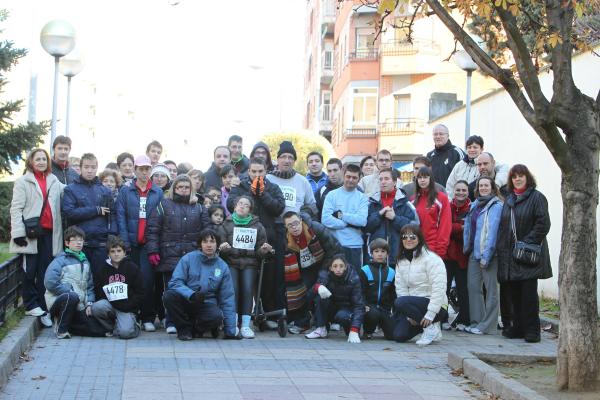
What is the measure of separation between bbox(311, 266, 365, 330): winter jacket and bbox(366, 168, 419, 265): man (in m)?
1.01

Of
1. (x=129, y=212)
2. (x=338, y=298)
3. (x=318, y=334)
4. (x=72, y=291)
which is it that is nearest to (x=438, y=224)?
(x=338, y=298)

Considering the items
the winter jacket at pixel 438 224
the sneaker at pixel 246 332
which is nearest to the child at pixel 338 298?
the sneaker at pixel 246 332

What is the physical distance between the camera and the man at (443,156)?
49.7 ft

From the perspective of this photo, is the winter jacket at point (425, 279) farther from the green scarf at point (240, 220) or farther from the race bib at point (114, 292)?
the race bib at point (114, 292)

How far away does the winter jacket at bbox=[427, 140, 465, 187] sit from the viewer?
1516 centimetres

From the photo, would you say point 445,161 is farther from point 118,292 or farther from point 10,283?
point 10,283

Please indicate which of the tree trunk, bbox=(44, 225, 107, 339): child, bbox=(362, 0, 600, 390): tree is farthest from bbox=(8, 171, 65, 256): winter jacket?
the tree trunk

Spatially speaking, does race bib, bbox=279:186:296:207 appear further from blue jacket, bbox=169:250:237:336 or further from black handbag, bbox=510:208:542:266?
black handbag, bbox=510:208:542:266

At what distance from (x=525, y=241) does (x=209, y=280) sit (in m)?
3.92

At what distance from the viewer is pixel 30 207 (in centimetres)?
1278

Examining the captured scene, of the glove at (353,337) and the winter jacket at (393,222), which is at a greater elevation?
the winter jacket at (393,222)

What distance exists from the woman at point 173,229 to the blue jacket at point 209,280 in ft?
1.69

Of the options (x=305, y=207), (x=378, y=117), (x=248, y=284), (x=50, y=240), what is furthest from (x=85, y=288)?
(x=378, y=117)

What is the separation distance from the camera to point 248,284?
12.9 m
